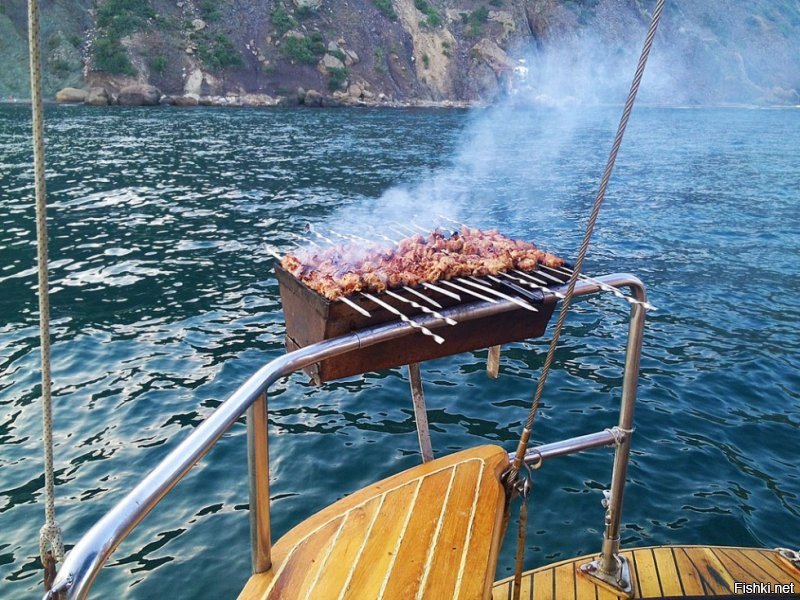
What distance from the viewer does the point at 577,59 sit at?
8912 cm

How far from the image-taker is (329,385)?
1130cm

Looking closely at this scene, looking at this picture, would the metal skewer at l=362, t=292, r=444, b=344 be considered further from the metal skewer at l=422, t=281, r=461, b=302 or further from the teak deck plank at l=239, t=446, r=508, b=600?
the teak deck plank at l=239, t=446, r=508, b=600

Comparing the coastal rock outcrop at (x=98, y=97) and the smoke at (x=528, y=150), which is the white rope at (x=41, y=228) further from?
the coastal rock outcrop at (x=98, y=97)

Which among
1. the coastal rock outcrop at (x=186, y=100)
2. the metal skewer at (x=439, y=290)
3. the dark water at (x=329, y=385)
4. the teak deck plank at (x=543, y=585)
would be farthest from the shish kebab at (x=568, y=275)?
the coastal rock outcrop at (x=186, y=100)

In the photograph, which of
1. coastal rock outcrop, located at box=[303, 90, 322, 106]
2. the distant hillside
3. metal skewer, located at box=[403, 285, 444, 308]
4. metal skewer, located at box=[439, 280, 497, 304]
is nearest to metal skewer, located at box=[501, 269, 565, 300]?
metal skewer, located at box=[439, 280, 497, 304]

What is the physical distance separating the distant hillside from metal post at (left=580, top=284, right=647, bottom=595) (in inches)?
2350

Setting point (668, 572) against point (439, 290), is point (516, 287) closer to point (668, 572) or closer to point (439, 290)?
point (439, 290)

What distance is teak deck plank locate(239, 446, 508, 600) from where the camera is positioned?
10.2 feet

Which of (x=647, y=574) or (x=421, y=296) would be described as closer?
(x=421, y=296)

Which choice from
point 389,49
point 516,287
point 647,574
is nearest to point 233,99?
point 389,49

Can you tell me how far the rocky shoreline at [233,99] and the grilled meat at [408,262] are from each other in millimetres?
54255

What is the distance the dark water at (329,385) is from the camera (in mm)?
7621

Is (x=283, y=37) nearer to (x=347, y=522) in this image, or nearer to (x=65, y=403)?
(x=65, y=403)

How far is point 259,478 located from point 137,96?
56252mm
